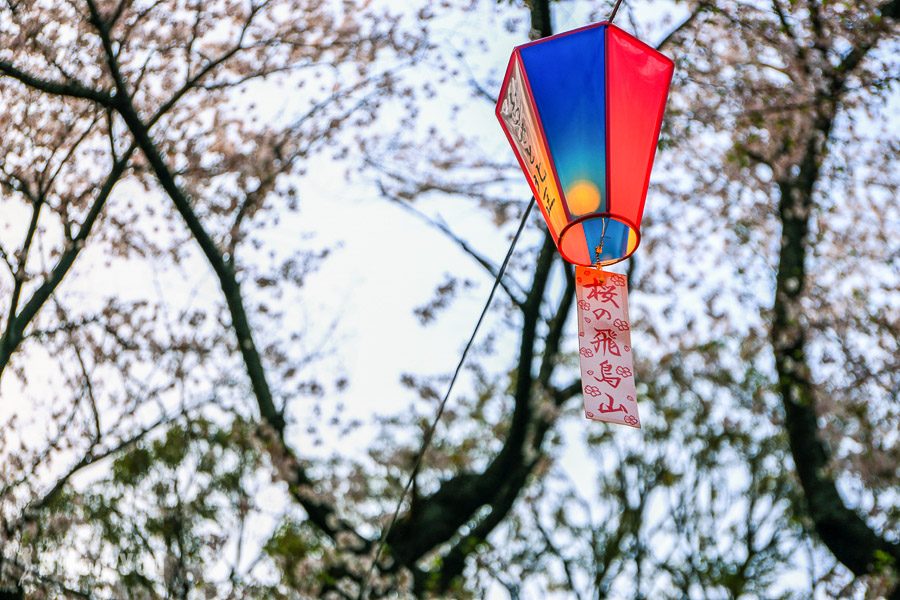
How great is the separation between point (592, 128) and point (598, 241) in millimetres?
386

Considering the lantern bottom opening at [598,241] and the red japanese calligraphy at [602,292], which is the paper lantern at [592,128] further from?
the red japanese calligraphy at [602,292]

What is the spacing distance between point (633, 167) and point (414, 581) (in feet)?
15.0

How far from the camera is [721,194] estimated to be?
8.66m

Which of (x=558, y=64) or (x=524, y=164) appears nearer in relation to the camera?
(x=558, y=64)

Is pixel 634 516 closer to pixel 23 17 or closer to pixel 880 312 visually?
pixel 880 312

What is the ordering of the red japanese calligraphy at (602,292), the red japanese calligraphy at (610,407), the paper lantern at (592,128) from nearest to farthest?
the paper lantern at (592,128) < the red japanese calligraphy at (610,407) < the red japanese calligraphy at (602,292)

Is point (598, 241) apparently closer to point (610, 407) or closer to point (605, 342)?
point (605, 342)

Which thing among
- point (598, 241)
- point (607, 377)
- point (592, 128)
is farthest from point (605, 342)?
point (592, 128)

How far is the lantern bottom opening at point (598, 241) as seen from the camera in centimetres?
266

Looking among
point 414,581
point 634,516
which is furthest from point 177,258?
point 634,516

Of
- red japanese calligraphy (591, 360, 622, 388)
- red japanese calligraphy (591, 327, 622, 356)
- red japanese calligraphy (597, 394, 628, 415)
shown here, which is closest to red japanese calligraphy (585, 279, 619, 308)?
red japanese calligraphy (591, 327, 622, 356)

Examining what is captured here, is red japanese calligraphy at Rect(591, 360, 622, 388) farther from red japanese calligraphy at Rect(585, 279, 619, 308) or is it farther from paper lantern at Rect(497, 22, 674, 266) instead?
paper lantern at Rect(497, 22, 674, 266)

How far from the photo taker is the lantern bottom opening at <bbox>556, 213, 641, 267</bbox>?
2.66m

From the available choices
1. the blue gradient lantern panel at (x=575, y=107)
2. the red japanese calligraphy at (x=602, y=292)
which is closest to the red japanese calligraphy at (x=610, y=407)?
the red japanese calligraphy at (x=602, y=292)
